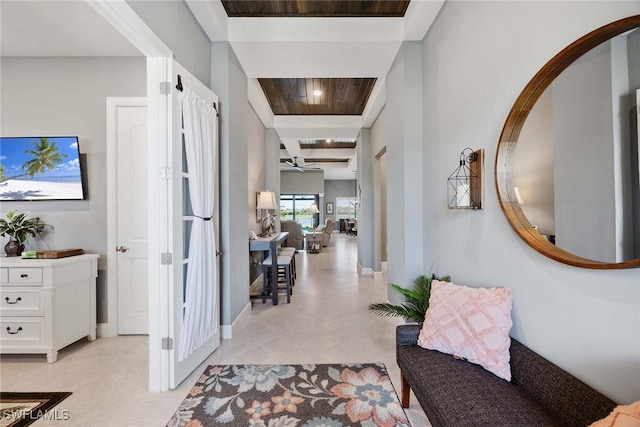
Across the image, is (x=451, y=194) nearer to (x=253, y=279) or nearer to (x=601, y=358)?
(x=601, y=358)

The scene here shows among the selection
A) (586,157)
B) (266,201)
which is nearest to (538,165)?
(586,157)

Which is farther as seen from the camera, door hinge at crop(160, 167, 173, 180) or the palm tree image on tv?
the palm tree image on tv

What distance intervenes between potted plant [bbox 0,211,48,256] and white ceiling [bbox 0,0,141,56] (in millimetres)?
1672

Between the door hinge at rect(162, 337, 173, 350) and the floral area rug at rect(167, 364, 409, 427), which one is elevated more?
the door hinge at rect(162, 337, 173, 350)

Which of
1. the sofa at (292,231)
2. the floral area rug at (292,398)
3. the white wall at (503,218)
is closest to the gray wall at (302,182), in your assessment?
the sofa at (292,231)

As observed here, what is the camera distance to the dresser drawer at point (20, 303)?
247cm

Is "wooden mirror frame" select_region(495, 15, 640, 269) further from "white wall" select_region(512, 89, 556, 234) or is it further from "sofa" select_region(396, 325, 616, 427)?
"sofa" select_region(396, 325, 616, 427)

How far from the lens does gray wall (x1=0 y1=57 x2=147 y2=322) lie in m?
2.96

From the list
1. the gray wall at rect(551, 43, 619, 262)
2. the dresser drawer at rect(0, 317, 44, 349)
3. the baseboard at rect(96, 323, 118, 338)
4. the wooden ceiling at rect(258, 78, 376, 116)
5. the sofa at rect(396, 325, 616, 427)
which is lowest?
the baseboard at rect(96, 323, 118, 338)

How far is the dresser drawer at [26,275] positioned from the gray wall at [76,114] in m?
0.54

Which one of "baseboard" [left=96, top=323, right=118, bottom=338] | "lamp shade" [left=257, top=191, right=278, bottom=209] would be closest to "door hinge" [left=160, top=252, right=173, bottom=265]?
"baseboard" [left=96, top=323, right=118, bottom=338]

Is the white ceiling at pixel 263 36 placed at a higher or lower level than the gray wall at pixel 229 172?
higher

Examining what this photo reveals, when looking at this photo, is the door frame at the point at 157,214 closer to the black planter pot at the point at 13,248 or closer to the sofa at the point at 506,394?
the sofa at the point at 506,394

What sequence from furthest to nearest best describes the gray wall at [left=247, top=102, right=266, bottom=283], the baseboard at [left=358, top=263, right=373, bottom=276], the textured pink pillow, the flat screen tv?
the baseboard at [left=358, top=263, right=373, bottom=276]
the gray wall at [left=247, top=102, right=266, bottom=283]
the flat screen tv
the textured pink pillow
